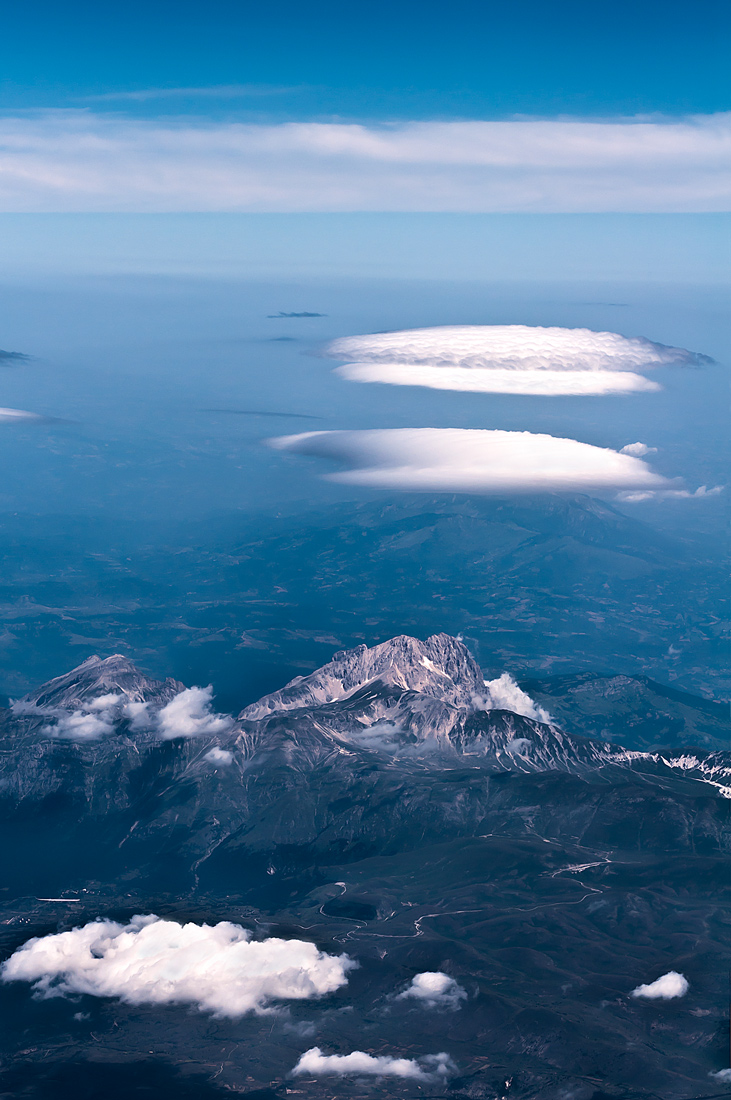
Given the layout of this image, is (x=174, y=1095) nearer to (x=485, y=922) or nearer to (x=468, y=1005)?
(x=468, y=1005)

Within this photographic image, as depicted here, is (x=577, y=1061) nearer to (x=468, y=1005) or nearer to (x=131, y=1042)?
(x=468, y=1005)

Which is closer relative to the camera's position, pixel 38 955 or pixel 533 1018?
pixel 533 1018

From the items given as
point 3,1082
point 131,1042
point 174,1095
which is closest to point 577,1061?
point 174,1095

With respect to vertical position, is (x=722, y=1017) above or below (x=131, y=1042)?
above

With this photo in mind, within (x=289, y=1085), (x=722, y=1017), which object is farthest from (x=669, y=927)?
(x=289, y=1085)

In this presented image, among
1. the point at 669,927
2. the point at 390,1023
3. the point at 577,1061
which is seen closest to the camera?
the point at 577,1061

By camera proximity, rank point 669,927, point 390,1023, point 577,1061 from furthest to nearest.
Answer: point 669,927 < point 390,1023 < point 577,1061

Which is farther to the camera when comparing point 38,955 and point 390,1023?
point 38,955

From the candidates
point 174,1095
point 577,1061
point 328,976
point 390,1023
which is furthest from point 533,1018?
point 174,1095
